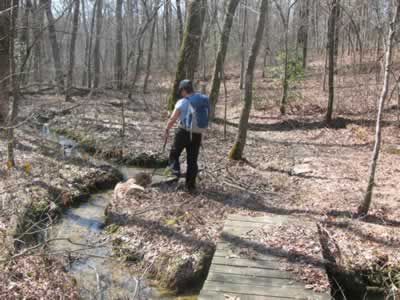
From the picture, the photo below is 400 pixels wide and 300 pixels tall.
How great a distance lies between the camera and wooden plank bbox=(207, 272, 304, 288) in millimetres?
5301

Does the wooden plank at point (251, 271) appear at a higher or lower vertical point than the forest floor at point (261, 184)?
lower

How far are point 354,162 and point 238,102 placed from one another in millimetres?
10894

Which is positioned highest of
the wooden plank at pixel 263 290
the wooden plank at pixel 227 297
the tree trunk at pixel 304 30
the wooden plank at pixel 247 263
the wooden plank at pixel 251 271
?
the tree trunk at pixel 304 30

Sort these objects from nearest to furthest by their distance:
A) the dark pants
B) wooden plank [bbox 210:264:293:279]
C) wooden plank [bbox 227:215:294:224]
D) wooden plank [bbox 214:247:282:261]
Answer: wooden plank [bbox 210:264:293:279], wooden plank [bbox 214:247:282:261], wooden plank [bbox 227:215:294:224], the dark pants

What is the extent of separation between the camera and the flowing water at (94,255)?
5934 mm

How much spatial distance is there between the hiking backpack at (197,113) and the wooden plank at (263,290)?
10.9 feet

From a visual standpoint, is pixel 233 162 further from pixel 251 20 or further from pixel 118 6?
pixel 251 20

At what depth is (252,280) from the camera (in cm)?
538

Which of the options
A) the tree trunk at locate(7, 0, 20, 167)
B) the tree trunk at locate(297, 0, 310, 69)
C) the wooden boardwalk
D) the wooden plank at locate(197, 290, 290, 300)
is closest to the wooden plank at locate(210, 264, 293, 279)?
the wooden boardwalk

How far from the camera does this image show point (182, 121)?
798cm

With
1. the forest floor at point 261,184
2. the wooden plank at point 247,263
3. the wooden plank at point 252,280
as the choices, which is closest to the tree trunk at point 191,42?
the forest floor at point 261,184

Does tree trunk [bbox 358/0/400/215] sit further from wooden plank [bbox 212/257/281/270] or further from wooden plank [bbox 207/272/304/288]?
wooden plank [bbox 207/272/304/288]

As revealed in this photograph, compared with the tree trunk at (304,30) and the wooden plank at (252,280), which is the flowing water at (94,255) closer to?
the wooden plank at (252,280)

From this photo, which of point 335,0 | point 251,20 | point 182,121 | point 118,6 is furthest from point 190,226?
point 251,20
